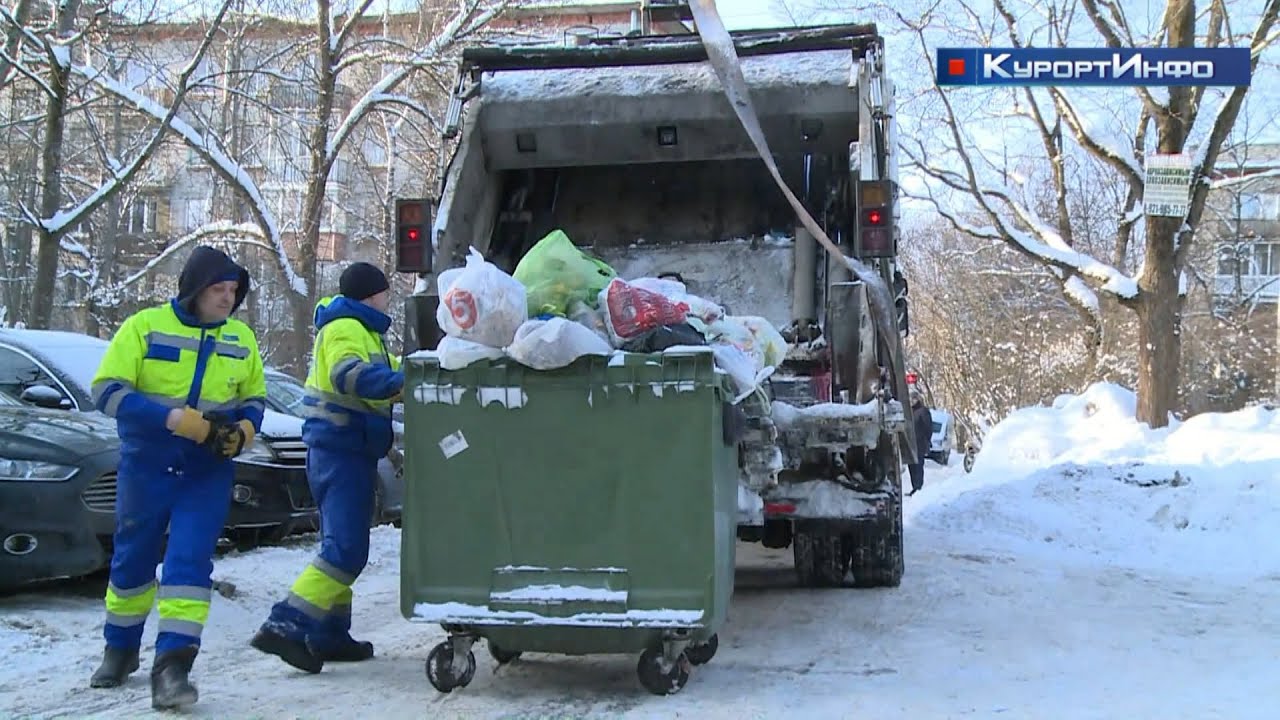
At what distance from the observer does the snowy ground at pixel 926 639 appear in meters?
4.18

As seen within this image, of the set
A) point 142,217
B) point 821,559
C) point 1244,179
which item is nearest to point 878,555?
point 821,559

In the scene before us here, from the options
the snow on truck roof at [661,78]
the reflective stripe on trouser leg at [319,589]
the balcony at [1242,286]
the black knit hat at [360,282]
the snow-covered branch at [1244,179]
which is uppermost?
the snow-covered branch at [1244,179]

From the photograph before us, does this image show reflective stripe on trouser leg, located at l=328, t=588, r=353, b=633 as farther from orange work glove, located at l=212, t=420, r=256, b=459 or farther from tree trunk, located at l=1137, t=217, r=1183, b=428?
tree trunk, located at l=1137, t=217, r=1183, b=428

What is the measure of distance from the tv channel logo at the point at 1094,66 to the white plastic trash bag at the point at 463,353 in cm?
1238

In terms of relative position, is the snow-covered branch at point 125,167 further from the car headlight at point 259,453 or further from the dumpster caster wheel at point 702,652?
the dumpster caster wheel at point 702,652

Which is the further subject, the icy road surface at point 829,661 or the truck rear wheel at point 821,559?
the truck rear wheel at point 821,559

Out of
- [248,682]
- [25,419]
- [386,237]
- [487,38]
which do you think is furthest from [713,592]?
[386,237]

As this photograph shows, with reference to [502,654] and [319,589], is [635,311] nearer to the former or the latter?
[502,654]

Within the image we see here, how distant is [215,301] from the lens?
14.7ft

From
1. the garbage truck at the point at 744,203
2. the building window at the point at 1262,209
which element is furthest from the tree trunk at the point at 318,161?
the building window at the point at 1262,209

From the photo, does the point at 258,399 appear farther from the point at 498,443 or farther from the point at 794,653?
the point at 794,653

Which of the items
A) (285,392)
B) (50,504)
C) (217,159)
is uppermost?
(217,159)

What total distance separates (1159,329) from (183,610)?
13421 mm

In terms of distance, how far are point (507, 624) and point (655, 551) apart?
21.1 inches
